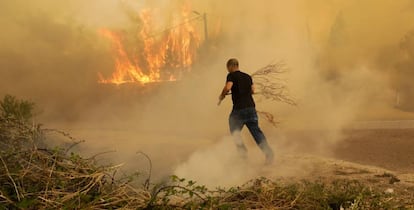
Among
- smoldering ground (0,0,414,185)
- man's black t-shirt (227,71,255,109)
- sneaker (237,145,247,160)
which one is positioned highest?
smoldering ground (0,0,414,185)

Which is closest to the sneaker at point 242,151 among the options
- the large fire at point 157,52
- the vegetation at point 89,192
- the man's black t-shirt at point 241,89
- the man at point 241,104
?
the man at point 241,104

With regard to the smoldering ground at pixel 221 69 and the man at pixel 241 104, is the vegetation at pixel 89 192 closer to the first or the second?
the man at pixel 241 104

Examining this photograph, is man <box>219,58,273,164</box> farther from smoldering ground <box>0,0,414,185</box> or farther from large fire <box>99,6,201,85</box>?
large fire <box>99,6,201,85</box>

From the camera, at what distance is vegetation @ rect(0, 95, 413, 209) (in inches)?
118

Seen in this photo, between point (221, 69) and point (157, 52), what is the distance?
5368mm

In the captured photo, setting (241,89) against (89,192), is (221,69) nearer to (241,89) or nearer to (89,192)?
(241,89)

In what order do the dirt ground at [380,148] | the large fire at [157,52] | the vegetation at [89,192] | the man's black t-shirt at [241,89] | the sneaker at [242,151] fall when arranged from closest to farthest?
the vegetation at [89,192]
the man's black t-shirt at [241,89]
the sneaker at [242,151]
the dirt ground at [380,148]
the large fire at [157,52]

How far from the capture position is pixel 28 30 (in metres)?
21.0

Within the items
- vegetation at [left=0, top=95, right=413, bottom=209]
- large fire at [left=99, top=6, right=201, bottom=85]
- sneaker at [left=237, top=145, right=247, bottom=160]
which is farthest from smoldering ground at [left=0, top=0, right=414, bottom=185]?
vegetation at [left=0, top=95, right=413, bottom=209]

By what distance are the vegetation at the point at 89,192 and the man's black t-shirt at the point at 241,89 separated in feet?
8.47

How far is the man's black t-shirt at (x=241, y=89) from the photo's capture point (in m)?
6.12

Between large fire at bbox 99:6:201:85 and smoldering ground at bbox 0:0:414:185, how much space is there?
70 centimetres

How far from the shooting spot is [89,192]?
3.18 m

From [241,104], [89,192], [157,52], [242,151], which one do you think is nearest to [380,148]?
[242,151]
